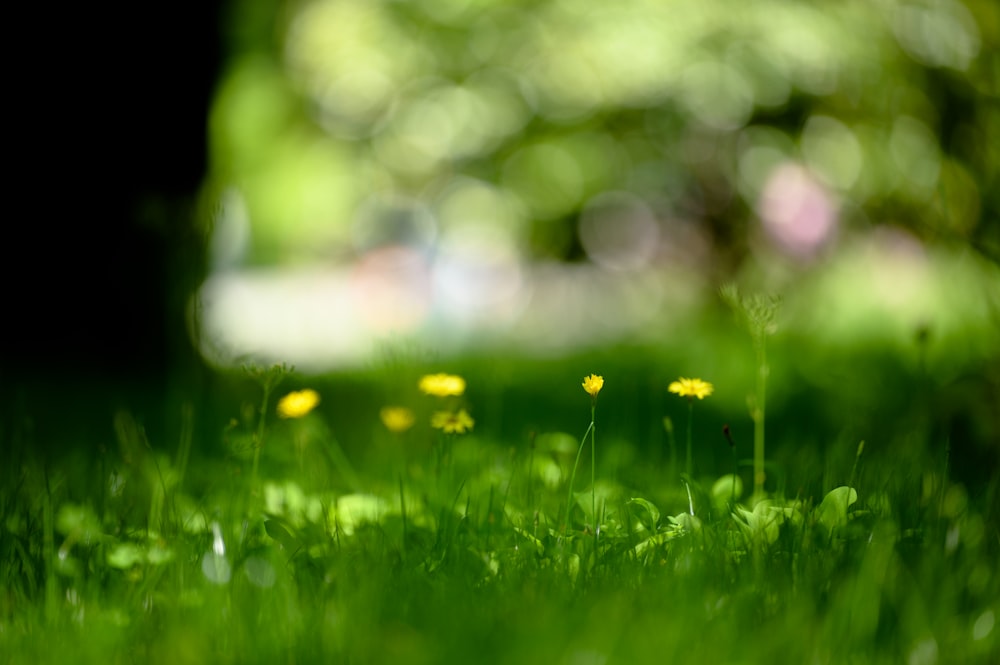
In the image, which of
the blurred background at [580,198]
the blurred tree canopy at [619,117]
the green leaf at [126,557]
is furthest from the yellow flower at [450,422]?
the blurred tree canopy at [619,117]

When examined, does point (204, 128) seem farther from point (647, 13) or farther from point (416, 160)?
point (416, 160)

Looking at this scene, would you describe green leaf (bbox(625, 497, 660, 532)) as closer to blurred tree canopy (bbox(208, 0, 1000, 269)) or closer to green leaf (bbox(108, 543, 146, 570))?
green leaf (bbox(108, 543, 146, 570))

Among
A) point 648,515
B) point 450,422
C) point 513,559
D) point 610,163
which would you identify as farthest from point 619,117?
point 513,559

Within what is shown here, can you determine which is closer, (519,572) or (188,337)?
(519,572)

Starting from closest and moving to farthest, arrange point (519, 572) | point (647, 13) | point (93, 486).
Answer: point (519, 572), point (93, 486), point (647, 13)

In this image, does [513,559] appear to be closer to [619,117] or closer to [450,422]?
[450,422]

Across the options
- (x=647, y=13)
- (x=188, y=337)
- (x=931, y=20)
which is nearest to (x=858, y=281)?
(x=647, y=13)

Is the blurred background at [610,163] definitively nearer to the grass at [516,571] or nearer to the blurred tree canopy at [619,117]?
the blurred tree canopy at [619,117]
